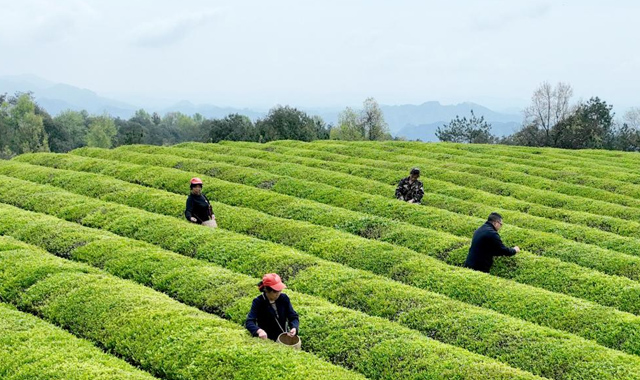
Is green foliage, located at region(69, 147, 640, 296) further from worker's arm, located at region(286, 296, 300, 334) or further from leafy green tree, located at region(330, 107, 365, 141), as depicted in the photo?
leafy green tree, located at region(330, 107, 365, 141)

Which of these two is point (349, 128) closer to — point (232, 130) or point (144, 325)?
point (232, 130)

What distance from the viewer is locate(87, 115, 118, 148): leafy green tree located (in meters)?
141

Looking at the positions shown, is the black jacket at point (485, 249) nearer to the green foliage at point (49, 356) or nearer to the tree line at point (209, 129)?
the green foliage at point (49, 356)

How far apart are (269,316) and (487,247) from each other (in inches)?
340

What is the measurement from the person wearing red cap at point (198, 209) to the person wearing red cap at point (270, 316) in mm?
9249

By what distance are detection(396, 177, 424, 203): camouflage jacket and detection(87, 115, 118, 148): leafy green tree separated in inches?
4974

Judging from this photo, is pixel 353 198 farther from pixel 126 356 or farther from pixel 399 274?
pixel 126 356

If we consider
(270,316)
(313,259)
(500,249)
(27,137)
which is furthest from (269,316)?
(27,137)

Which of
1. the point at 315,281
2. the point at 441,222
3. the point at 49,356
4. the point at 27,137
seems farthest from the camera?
the point at 27,137

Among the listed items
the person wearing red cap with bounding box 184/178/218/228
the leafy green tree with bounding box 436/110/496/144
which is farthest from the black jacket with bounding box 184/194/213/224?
the leafy green tree with bounding box 436/110/496/144

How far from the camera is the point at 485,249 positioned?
17328 mm

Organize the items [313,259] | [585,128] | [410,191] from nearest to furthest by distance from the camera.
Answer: [313,259] < [410,191] < [585,128]

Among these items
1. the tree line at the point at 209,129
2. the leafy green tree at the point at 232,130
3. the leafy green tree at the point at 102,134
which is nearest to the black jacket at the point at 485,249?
the tree line at the point at 209,129

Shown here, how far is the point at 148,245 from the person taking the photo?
62.4 ft
